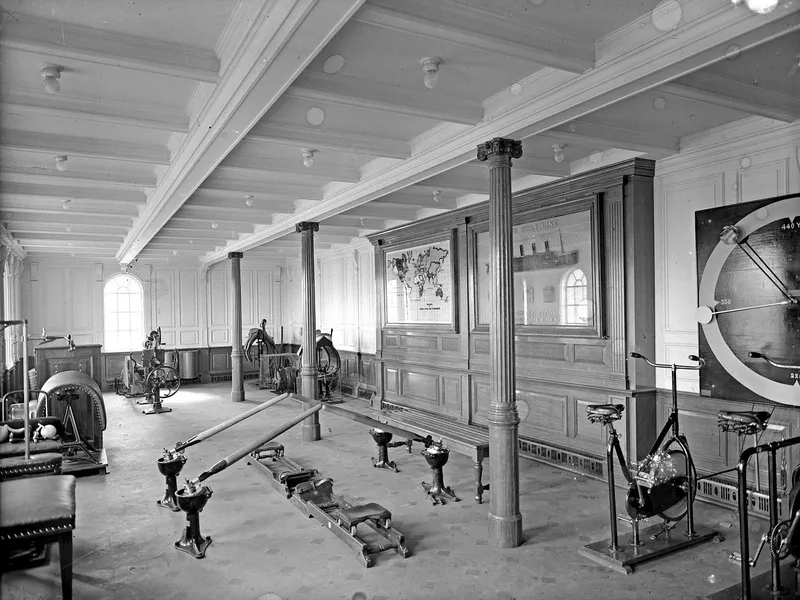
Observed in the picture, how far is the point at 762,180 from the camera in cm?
488

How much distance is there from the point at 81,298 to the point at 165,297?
1.99 metres

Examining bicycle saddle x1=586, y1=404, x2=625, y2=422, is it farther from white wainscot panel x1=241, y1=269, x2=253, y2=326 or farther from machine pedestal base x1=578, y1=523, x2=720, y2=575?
white wainscot panel x1=241, y1=269, x2=253, y2=326

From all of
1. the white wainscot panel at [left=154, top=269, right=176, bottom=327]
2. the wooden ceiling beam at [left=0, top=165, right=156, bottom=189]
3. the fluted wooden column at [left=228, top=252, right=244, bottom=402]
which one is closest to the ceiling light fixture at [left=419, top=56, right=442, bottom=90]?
the wooden ceiling beam at [left=0, top=165, right=156, bottom=189]

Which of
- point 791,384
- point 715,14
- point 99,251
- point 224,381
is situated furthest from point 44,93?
point 224,381

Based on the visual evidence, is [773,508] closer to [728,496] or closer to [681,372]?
[728,496]

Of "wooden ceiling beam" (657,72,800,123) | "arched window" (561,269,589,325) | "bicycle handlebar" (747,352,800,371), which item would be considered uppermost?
"wooden ceiling beam" (657,72,800,123)

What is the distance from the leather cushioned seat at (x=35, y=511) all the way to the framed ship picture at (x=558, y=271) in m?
4.14

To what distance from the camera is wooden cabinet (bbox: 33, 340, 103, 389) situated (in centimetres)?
1093

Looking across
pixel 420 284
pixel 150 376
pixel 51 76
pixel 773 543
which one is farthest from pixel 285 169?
pixel 150 376

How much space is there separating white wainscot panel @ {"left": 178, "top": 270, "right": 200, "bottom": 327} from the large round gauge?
1338 cm

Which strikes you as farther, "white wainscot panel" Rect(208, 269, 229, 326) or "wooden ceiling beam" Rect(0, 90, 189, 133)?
"white wainscot panel" Rect(208, 269, 229, 326)

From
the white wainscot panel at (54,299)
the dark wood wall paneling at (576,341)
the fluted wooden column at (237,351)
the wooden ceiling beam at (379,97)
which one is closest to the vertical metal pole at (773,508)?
the dark wood wall paneling at (576,341)

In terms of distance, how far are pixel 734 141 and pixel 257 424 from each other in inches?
306

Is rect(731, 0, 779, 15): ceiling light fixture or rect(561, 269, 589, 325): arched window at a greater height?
rect(731, 0, 779, 15): ceiling light fixture
